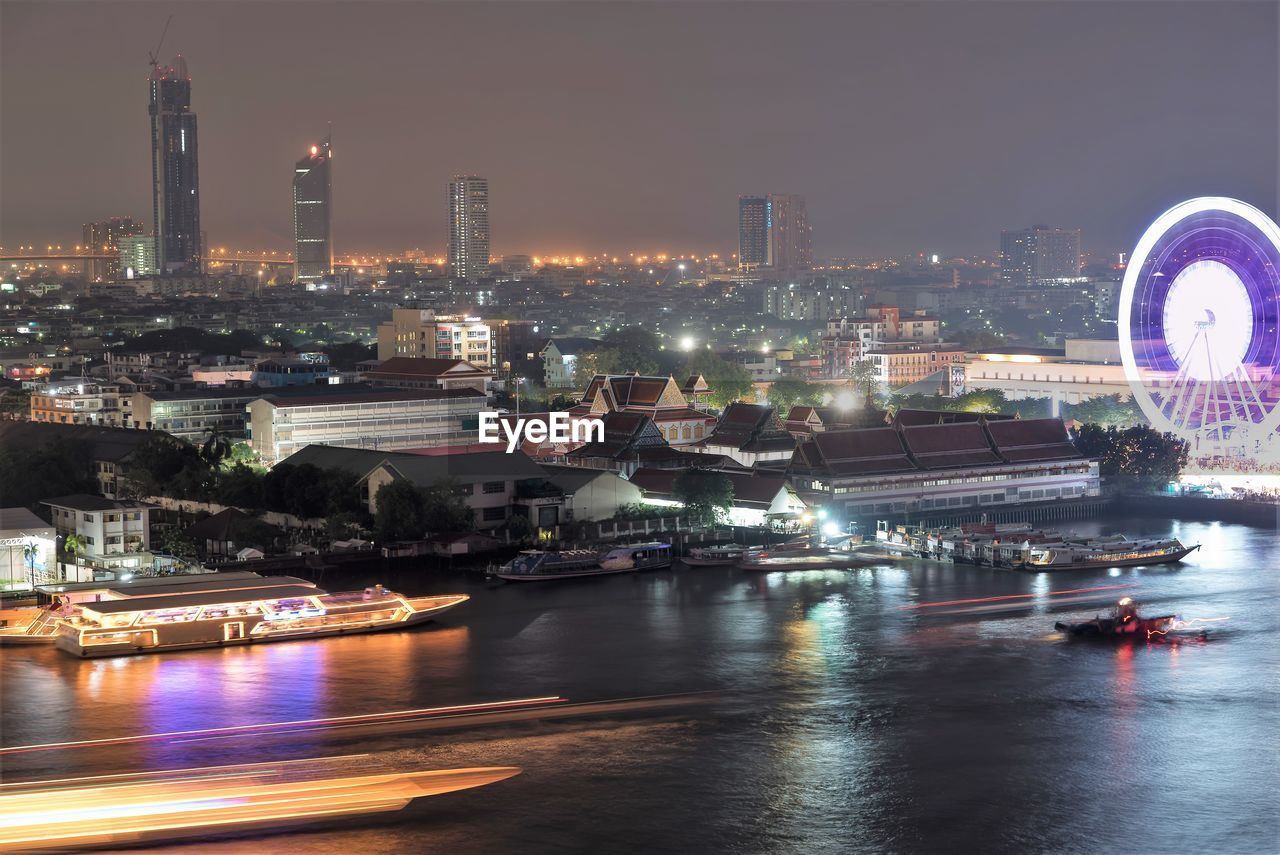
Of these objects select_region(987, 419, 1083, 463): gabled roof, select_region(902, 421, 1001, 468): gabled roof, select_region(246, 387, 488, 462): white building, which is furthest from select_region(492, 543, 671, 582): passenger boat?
select_region(246, 387, 488, 462): white building

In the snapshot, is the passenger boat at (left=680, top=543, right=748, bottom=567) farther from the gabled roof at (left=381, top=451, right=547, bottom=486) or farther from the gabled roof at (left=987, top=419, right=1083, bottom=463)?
the gabled roof at (left=987, top=419, right=1083, bottom=463)

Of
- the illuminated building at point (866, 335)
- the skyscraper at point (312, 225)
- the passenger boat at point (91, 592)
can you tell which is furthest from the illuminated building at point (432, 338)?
the skyscraper at point (312, 225)

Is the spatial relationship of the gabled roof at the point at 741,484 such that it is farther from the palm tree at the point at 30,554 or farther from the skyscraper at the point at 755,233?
the skyscraper at the point at 755,233

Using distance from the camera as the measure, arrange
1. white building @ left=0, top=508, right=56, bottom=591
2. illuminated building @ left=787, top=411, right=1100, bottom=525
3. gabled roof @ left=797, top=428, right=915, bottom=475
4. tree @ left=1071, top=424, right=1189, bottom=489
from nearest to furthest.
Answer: white building @ left=0, top=508, right=56, bottom=591
illuminated building @ left=787, top=411, right=1100, bottom=525
gabled roof @ left=797, top=428, right=915, bottom=475
tree @ left=1071, top=424, right=1189, bottom=489

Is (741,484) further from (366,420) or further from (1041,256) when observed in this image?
(1041,256)

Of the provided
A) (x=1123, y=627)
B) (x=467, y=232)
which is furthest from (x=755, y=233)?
(x=1123, y=627)
